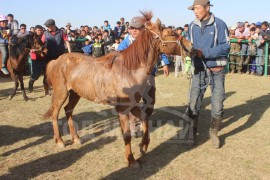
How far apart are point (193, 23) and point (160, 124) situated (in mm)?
2373

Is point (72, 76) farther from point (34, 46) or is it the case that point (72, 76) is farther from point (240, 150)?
point (34, 46)

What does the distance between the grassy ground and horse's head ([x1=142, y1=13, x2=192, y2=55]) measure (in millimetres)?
1675

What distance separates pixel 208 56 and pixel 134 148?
1.98 m

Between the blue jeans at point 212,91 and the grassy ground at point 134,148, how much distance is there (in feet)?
2.10

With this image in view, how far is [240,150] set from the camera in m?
4.91

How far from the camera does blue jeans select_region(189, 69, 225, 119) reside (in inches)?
191

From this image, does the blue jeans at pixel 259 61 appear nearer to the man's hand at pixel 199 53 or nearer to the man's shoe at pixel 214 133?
the man's shoe at pixel 214 133

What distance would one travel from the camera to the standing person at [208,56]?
461 cm

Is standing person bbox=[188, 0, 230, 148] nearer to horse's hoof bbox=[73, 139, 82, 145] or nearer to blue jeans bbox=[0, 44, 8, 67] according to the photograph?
horse's hoof bbox=[73, 139, 82, 145]

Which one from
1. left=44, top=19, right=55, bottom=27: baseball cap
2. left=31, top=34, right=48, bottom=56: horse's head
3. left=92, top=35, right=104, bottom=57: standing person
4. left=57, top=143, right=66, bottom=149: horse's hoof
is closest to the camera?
left=57, top=143, right=66, bottom=149: horse's hoof

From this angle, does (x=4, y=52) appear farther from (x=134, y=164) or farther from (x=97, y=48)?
(x=134, y=164)

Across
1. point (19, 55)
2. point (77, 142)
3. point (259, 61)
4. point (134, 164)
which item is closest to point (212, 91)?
point (134, 164)

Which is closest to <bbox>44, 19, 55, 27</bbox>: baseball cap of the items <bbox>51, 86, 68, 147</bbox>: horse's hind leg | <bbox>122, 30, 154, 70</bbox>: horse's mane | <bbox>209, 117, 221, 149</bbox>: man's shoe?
<bbox>51, 86, 68, 147</bbox>: horse's hind leg

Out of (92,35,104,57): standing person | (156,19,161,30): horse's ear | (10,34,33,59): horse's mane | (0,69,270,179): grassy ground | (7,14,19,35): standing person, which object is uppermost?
(7,14,19,35): standing person
